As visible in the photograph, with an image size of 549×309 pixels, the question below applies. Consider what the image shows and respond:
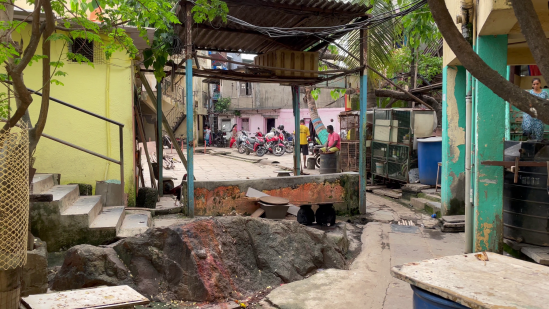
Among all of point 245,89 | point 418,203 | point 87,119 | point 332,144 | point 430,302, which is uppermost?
point 245,89

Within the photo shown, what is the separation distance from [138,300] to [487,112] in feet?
15.8

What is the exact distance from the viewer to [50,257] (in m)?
5.82

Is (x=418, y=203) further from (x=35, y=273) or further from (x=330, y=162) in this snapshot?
(x=35, y=273)

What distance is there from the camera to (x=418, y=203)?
9.98 meters

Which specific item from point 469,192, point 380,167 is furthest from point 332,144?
point 469,192

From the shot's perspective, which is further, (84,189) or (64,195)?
(84,189)

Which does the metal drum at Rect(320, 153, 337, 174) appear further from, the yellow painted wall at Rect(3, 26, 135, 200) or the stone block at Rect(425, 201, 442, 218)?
the yellow painted wall at Rect(3, 26, 135, 200)

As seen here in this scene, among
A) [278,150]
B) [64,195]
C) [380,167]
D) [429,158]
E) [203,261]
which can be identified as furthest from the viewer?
[278,150]

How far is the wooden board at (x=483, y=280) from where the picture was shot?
2.44 m

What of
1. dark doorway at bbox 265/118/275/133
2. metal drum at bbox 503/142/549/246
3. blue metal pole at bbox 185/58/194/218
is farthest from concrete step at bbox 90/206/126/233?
dark doorway at bbox 265/118/275/133

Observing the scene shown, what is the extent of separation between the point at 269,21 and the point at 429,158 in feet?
16.9

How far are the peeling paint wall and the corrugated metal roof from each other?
3.17 m

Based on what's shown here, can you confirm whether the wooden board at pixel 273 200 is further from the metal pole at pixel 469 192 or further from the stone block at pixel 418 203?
the stone block at pixel 418 203

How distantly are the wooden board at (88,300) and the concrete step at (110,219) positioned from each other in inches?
105
